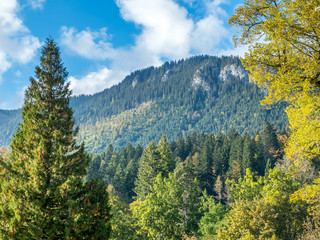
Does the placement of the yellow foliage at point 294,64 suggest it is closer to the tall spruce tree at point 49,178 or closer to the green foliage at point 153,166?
the tall spruce tree at point 49,178

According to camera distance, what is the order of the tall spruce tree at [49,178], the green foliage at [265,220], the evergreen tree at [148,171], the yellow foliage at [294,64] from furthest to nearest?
the evergreen tree at [148,171] < the green foliage at [265,220] < the tall spruce tree at [49,178] < the yellow foliage at [294,64]

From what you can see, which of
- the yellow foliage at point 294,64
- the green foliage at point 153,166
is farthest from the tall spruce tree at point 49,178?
the green foliage at point 153,166

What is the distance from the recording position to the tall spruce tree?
11.2m

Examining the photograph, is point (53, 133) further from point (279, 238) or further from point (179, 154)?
point (179, 154)

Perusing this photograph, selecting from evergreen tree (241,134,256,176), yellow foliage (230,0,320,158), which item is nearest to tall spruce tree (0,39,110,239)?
yellow foliage (230,0,320,158)

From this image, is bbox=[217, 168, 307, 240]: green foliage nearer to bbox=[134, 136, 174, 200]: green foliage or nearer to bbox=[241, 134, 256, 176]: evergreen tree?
bbox=[134, 136, 174, 200]: green foliage

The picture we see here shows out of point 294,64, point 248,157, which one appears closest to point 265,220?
point 294,64

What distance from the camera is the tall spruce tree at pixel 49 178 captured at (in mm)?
11195

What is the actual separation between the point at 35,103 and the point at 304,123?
14.0 metres

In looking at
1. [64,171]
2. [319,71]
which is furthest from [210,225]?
[319,71]

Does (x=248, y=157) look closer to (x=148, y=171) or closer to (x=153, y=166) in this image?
(x=153, y=166)

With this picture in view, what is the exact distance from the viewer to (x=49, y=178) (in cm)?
1281

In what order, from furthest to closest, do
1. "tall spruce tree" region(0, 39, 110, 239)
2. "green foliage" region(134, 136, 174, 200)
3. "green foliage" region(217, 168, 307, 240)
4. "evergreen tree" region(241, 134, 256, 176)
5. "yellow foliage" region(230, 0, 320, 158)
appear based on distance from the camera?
"evergreen tree" region(241, 134, 256, 176)
"green foliage" region(134, 136, 174, 200)
"green foliage" region(217, 168, 307, 240)
"tall spruce tree" region(0, 39, 110, 239)
"yellow foliage" region(230, 0, 320, 158)

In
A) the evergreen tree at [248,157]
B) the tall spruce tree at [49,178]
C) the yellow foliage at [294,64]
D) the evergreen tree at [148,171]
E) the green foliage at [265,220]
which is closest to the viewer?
the yellow foliage at [294,64]
